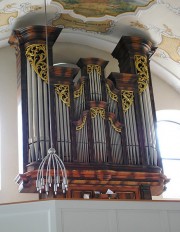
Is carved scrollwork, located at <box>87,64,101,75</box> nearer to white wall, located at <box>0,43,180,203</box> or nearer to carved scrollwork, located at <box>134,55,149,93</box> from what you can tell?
carved scrollwork, located at <box>134,55,149,93</box>

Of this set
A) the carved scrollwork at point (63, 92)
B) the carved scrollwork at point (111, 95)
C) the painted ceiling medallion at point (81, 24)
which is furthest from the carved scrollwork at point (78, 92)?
the painted ceiling medallion at point (81, 24)

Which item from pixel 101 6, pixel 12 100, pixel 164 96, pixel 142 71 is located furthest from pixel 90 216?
pixel 164 96

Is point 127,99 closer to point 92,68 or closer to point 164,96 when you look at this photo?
point 92,68

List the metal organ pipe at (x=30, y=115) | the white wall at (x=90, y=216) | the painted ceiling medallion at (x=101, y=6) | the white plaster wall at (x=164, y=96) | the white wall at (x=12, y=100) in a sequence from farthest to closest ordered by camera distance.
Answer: the white plaster wall at (x=164, y=96) → the painted ceiling medallion at (x=101, y=6) → the white wall at (x=12, y=100) → the metal organ pipe at (x=30, y=115) → the white wall at (x=90, y=216)

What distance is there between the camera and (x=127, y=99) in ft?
37.9

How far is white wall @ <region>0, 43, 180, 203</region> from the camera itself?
35.8 feet

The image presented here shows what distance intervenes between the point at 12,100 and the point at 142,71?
9.06ft

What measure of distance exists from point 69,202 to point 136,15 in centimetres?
456

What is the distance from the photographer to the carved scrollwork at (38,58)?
36.4 ft

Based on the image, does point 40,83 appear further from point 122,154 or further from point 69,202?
point 69,202

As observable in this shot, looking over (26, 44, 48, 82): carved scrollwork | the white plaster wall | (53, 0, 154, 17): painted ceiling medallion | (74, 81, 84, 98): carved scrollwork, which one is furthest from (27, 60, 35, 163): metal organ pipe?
the white plaster wall

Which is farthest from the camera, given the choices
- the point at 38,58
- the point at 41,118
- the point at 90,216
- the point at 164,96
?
the point at 164,96

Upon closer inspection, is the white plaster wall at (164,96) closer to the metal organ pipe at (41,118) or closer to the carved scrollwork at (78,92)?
the carved scrollwork at (78,92)

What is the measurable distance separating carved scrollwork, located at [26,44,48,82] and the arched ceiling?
2.09 feet
